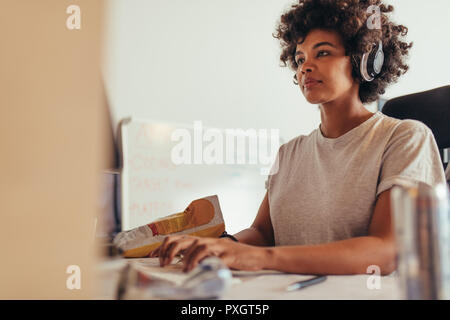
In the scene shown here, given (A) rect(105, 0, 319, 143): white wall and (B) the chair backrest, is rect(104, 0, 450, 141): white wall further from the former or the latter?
(B) the chair backrest

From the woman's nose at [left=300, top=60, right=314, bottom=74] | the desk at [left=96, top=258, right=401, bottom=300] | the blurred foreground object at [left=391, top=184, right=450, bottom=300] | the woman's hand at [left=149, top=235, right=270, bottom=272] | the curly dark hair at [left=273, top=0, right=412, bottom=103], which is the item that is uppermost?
the curly dark hair at [left=273, top=0, right=412, bottom=103]

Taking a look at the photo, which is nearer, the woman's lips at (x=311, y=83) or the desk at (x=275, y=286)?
the desk at (x=275, y=286)

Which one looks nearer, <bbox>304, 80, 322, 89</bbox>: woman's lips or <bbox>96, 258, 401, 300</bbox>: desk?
<bbox>96, 258, 401, 300</bbox>: desk

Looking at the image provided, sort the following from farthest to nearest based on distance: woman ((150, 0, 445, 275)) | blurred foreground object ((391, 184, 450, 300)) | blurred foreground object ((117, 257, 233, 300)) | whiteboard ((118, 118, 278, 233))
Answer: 1. whiteboard ((118, 118, 278, 233))
2. woman ((150, 0, 445, 275))
3. blurred foreground object ((117, 257, 233, 300))
4. blurred foreground object ((391, 184, 450, 300))

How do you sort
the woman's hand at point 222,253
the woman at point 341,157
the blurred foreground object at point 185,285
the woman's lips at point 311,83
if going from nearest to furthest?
1. the blurred foreground object at point 185,285
2. the woman's hand at point 222,253
3. the woman at point 341,157
4. the woman's lips at point 311,83

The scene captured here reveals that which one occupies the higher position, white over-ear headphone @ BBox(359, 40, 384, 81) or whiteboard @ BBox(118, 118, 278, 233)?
white over-ear headphone @ BBox(359, 40, 384, 81)

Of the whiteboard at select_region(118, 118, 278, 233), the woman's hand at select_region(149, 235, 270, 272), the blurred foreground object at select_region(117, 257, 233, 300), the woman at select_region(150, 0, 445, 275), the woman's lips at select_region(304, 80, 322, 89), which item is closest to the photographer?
the blurred foreground object at select_region(117, 257, 233, 300)

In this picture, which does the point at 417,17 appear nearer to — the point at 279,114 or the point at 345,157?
the point at 279,114

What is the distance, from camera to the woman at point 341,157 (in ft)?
2.26

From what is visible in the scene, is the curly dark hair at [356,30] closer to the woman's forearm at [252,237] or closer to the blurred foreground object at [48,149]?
the woman's forearm at [252,237]

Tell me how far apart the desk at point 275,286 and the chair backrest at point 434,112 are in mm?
588

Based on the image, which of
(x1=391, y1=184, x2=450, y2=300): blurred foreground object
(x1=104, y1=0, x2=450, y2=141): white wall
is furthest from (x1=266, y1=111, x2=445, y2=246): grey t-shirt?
(x1=104, y1=0, x2=450, y2=141): white wall

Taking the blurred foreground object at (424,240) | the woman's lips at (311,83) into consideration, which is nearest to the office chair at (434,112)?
the woman's lips at (311,83)

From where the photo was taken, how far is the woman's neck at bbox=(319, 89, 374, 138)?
3.22 ft
